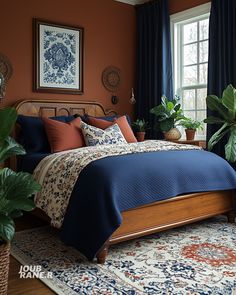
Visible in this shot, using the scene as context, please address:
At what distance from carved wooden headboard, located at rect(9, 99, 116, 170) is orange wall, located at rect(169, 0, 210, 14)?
5.64ft

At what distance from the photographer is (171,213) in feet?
10.0

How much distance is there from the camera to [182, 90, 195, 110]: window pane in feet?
16.8

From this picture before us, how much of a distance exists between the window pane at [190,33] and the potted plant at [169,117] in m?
1.00

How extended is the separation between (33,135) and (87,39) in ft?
5.96

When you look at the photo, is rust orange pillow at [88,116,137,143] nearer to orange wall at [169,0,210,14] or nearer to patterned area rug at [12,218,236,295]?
patterned area rug at [12,218,236,295]

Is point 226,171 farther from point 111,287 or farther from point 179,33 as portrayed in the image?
point 179,33

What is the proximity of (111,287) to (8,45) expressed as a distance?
10.9 feet

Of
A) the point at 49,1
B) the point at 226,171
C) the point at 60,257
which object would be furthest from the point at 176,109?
the point at 60,257

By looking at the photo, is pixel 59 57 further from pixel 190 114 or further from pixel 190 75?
pixel 190 114

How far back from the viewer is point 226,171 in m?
3.40

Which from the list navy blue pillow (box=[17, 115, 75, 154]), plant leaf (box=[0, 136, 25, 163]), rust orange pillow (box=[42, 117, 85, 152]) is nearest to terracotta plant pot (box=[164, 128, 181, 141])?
rust orange pillow (box=[42, 117, 85, 152])

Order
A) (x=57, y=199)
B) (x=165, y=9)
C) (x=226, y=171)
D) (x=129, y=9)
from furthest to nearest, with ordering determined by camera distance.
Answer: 1. (x=129, y=9)
2. (x=165, y=9)
3. (x=226, y=171)
4. (x=57, y=199)

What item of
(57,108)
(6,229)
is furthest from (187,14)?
(6,229)

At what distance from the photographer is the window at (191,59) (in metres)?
4.91
